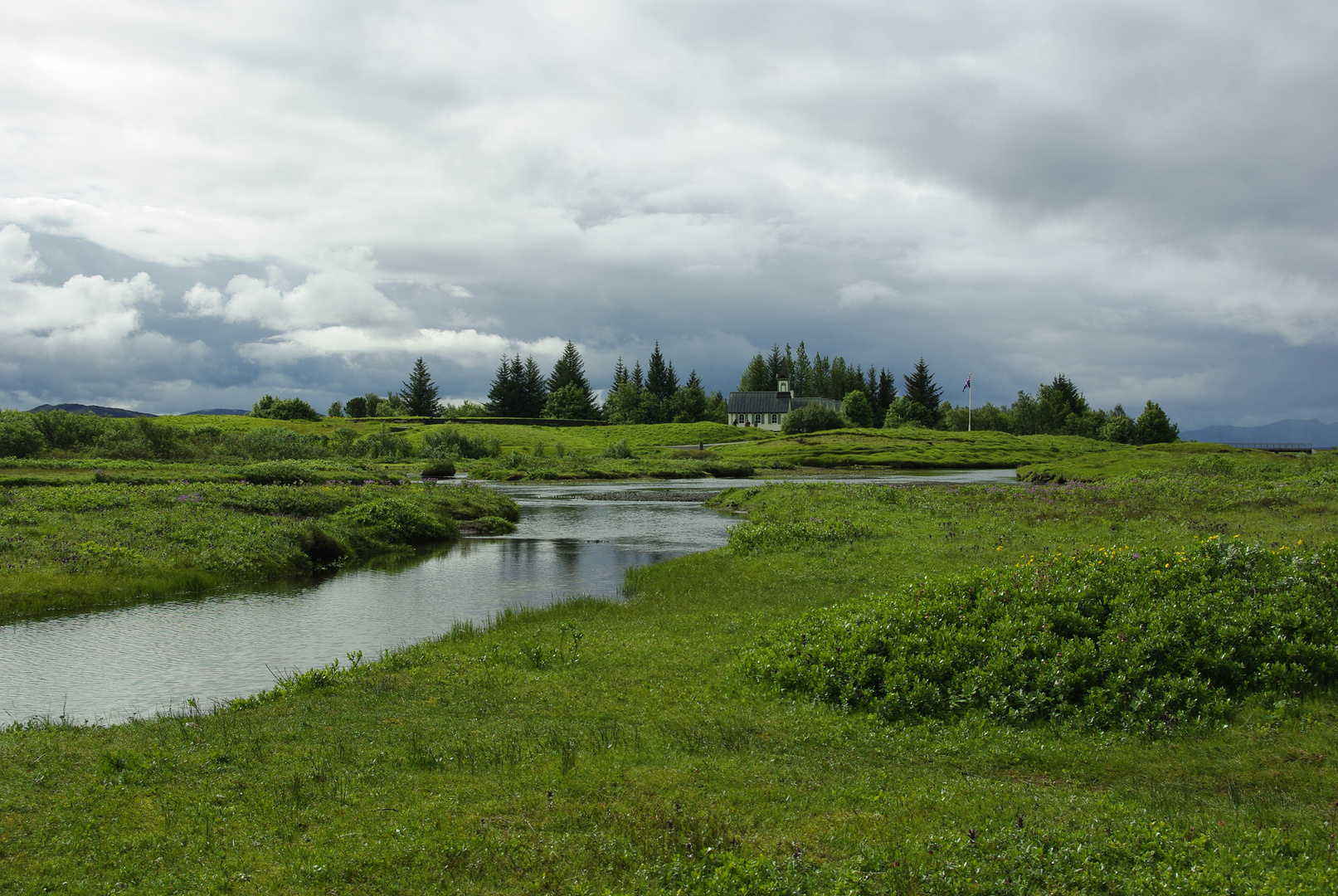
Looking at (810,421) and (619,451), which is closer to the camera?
(619,451)

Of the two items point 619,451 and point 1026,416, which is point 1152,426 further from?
point 619,451

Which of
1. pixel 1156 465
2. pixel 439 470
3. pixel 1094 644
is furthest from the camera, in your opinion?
pixel 439 470

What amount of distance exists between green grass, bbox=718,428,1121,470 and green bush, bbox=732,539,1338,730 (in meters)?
93.6

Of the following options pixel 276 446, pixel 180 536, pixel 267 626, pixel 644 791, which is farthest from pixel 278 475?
pixel 644 791

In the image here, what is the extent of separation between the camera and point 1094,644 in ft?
40.5

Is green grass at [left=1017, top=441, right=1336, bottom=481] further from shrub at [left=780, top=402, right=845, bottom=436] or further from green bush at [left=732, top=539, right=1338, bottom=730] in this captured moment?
shrub at [left=780, top=402, right=845, bottom=436]

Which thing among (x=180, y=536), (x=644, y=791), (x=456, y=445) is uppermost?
(x=456, y=445)

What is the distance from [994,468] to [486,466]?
234ft

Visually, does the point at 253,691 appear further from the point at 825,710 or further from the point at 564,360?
the point at 564,360

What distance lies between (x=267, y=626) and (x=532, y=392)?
170 metres

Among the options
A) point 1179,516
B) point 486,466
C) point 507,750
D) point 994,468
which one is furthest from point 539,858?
point 994,468

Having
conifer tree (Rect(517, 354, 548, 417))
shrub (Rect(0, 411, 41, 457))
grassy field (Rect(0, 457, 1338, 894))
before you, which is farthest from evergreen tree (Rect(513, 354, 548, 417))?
grassy field (Rect(0, 457, 1338, 894))

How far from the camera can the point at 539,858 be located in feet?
23.6

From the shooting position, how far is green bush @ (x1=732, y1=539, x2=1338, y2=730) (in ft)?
37.8
